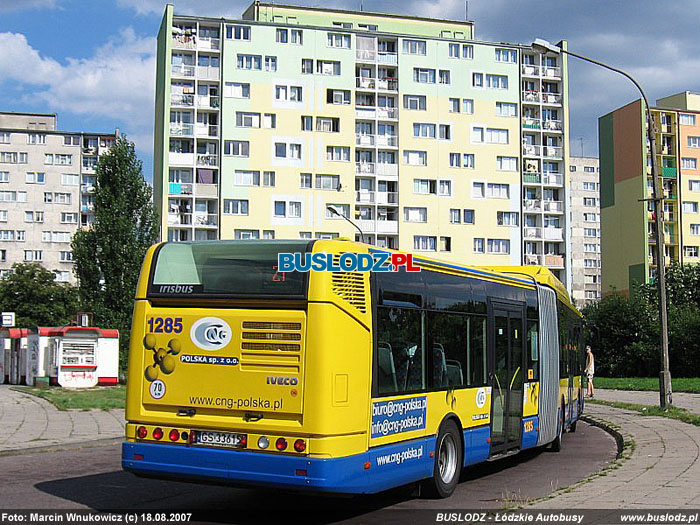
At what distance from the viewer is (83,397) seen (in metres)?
27.9

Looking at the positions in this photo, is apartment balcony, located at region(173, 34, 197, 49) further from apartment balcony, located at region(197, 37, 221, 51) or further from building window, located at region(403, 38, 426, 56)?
building window, located at region(403, 38, 426, 56)

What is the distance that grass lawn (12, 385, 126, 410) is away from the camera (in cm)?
2470

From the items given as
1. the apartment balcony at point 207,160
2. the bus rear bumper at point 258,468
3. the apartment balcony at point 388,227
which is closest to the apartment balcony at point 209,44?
the apartment balcony at point 207,160

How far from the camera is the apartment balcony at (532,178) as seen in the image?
80625 millimetres

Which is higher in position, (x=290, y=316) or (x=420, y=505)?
(x=290, y=316)

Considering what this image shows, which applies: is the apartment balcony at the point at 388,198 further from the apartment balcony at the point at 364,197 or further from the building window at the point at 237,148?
the building window at the point at 237,148

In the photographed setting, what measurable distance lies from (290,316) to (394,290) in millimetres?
1457

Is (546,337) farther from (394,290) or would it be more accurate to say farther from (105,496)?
(105,496)

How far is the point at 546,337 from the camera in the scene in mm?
15594

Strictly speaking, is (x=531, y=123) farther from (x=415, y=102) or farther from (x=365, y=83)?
(x=365, y=83)

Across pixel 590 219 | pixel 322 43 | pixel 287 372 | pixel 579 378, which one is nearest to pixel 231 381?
pixel 287 372

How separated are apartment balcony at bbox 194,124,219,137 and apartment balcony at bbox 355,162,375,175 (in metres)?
12.1

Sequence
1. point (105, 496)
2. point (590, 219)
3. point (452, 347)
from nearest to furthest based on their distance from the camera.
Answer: point (105, 496)
point (452, 347)
point (590, 219)

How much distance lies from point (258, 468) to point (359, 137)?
68341 millimetres
